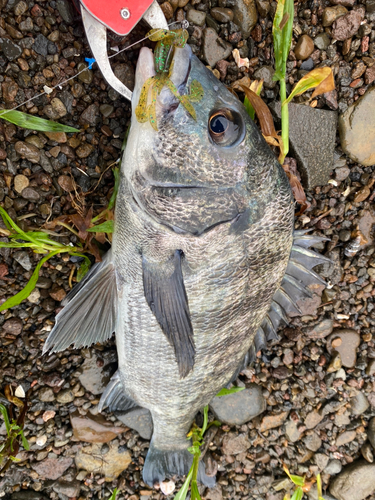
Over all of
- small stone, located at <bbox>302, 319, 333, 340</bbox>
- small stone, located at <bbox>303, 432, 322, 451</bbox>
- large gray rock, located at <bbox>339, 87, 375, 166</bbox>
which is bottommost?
small stone, located at <bbox>303, 432, 322, 451</bbox>

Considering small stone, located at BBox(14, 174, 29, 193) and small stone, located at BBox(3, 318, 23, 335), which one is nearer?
small stone, located at BBox(14, 174, 29, 193)

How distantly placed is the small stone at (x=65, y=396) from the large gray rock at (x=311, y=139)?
2414 mm

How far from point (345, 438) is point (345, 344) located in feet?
2.83

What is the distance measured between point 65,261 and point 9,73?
1223 millimetres

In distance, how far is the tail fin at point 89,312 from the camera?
2.19m

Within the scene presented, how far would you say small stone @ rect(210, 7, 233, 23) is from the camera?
232cm

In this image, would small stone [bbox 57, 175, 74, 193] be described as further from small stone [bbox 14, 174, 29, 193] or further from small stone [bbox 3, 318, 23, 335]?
small stone [bbox 3, 318, 23, 335]

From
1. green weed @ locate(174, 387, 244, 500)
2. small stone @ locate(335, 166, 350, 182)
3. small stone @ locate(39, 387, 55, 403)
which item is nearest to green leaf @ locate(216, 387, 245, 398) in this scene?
green weed @ locate(174, 387, 244, 500)

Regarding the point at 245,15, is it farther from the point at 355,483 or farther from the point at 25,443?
the point at 355,483

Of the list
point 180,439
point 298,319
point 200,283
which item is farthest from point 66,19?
point 180,439

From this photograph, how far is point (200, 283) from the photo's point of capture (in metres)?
1.90

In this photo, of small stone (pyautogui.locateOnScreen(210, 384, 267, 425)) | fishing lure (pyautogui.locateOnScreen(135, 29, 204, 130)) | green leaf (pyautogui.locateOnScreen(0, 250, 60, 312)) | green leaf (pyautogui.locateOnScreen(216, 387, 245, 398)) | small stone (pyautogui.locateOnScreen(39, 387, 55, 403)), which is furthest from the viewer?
small stone (pyautogui.locateOnScreen(210, 384, 267, 425))

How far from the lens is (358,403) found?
3129 mm

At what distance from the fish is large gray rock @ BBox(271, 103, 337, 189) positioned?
2.17ft
